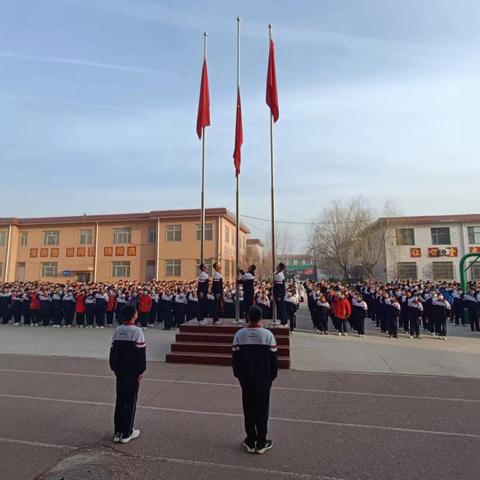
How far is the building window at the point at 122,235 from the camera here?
1433 inches

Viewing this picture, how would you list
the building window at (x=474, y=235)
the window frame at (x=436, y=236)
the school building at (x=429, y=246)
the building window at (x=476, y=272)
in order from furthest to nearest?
1. the window frame at (x=436, y=236)
2. the building window at (x=474, y=235)
3. the school building at (x=429, y=246)
4. the building window at (x=476, y=272)

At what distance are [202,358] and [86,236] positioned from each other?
31598mm

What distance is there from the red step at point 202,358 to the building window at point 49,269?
3225 cm

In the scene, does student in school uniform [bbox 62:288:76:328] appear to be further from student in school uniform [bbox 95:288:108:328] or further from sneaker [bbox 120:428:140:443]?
sneaker [bbox 120:428:140:443]

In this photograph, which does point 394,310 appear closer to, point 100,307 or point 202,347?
point 202,347

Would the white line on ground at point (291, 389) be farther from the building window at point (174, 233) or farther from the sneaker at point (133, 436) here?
the building window at point (174, 233)

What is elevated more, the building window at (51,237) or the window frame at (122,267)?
the building window at (51,237)

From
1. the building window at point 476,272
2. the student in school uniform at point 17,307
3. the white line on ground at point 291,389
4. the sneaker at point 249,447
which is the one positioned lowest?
the white line on ground at point 291,389

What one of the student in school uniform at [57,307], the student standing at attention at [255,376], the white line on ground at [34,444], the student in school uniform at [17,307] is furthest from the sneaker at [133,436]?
the student in school uniform at [17,307]

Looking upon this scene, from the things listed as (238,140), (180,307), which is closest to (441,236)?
(180,307)

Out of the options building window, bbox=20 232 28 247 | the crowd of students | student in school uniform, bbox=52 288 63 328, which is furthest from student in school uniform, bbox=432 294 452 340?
building window, bbox=20 232 28 247

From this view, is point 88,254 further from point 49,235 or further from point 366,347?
point 366,347

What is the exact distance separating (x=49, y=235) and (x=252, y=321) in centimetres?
3877

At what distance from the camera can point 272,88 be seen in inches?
447
